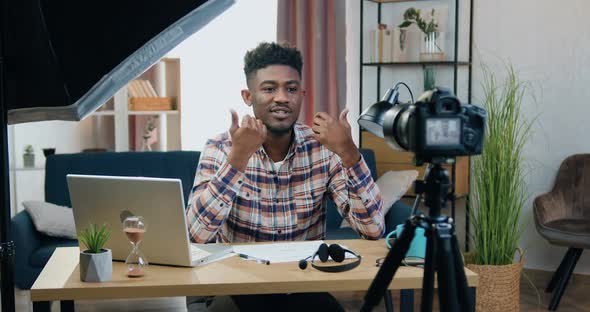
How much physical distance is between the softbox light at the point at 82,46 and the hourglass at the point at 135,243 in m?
0.32

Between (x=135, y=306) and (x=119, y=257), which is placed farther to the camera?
(x=135, y=306)

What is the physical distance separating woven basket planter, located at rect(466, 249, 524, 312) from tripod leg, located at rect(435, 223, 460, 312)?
2109 mm

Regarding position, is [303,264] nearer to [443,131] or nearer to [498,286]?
[443,131]

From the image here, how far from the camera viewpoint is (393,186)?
379cm

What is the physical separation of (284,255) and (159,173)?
80.3 inches

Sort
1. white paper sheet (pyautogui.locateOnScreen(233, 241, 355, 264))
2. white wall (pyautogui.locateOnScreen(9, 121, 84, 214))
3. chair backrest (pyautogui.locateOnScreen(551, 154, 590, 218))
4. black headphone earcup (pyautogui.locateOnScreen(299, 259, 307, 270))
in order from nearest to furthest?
black headphone earcup (pyautogui.locateOnScreen(299, 259, 307, 270)) → white paper sheet (pyautogui.locateOnScreen(233, 241, 355, 264)) → chair backrest (pyautogui.locateOnScreen(551, 154, 590, 218)) → white wall (pyautogui.locateOnScreen(9, 121, 84, 214))

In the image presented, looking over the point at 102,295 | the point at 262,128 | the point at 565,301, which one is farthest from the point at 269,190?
the point at 565,301

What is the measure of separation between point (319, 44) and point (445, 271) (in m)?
3.42

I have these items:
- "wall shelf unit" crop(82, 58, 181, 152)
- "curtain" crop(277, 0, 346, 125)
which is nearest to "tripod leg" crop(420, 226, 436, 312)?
"curtain" crop(277, 0, 346, 125)

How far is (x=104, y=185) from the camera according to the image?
1.82 metres

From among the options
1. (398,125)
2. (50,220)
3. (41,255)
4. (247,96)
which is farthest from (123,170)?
(398,125)

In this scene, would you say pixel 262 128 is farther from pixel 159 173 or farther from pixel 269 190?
pixel 159 173

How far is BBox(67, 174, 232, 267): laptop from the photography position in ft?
5.80

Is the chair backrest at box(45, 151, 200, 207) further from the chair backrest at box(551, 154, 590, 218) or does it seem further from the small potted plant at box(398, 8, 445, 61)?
the chair backrest at box(551, 154, 590, 218)
